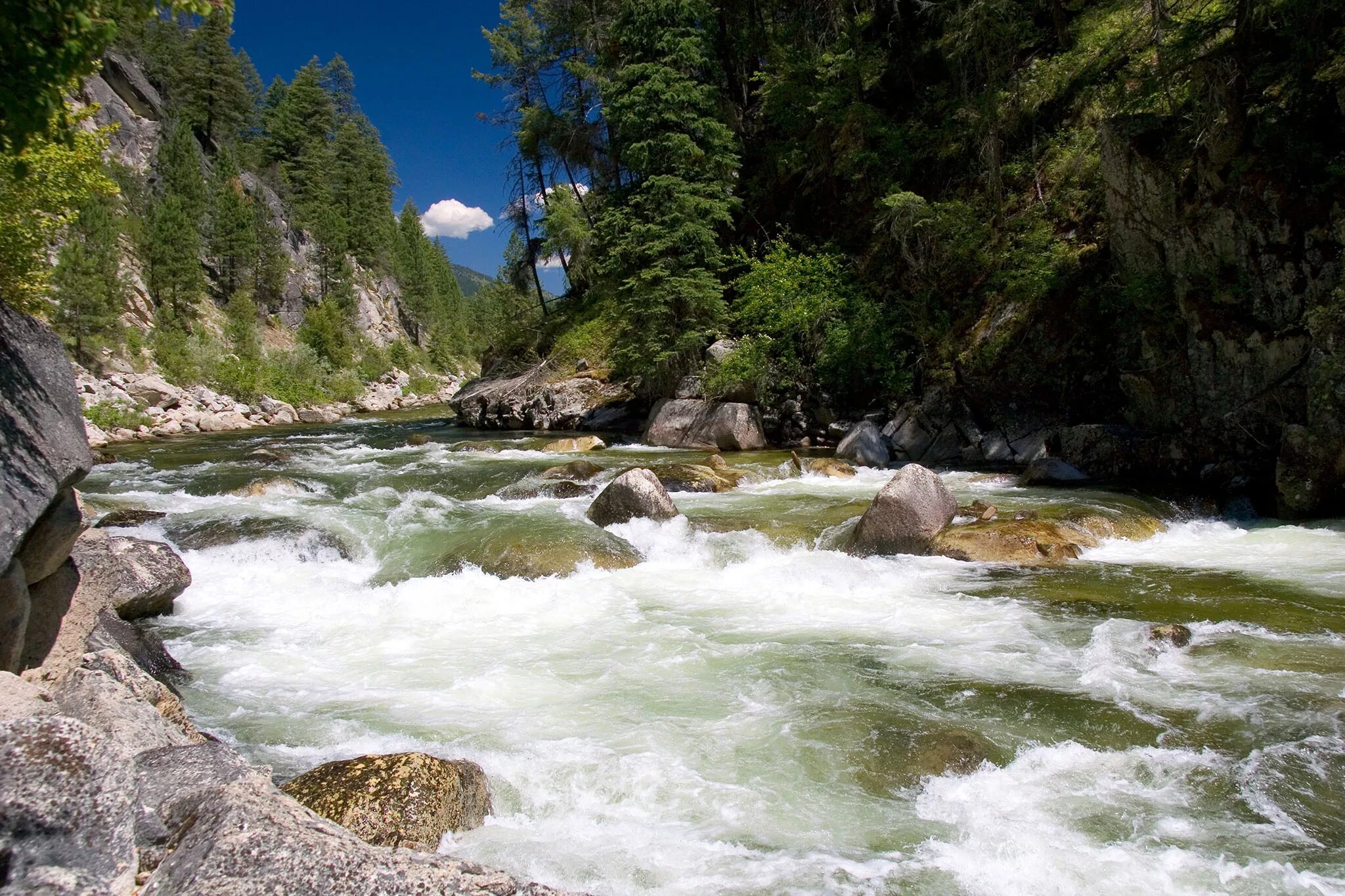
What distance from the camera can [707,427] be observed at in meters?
21.3

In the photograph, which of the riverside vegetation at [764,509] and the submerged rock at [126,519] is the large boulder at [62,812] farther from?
the submerged rock at [126,519]

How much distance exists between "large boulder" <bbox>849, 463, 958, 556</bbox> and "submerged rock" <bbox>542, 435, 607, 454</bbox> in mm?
11033

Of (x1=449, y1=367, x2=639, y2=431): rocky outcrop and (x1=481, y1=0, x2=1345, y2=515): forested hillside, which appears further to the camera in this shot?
(x1=449, y1=367, x2=639, y2=431): rocky outcrop

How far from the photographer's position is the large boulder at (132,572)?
775cm

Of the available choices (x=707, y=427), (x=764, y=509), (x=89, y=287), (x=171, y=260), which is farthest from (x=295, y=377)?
(x=764, y=509)

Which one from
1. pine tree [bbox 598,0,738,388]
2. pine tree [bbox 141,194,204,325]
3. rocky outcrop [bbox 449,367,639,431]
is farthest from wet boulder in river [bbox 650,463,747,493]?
pine tree [bbox 141,194,204,325]

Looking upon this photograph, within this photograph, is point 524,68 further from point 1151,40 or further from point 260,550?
point 260,550

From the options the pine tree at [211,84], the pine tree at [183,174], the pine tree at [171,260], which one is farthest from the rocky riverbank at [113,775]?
the pine tree at [211,84]

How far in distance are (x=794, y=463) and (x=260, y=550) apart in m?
10.6

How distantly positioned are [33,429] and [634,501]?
8317mm

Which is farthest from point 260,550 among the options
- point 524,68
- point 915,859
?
point 524,68

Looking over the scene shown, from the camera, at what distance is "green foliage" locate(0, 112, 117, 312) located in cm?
1233

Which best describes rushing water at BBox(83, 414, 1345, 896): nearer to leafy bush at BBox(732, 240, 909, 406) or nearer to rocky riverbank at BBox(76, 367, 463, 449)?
leafy bush at BBox(732, 240, 909, 406)

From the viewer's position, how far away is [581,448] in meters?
21.0
